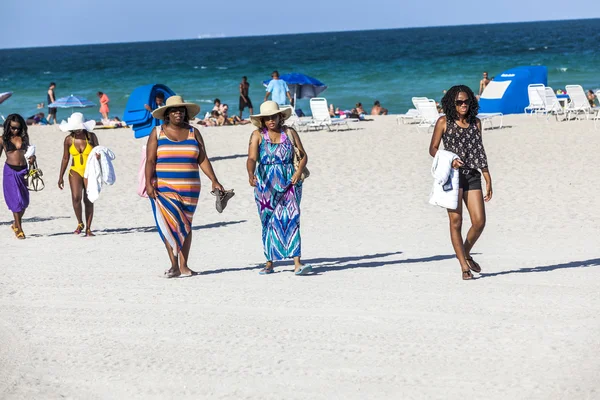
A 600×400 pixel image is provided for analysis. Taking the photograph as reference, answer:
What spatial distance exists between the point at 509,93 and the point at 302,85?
15.8ft

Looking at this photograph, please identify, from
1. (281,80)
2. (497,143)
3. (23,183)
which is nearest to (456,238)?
(23,183)

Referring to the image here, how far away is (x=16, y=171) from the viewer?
9922mm

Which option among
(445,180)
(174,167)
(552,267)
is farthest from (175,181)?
(552,267)

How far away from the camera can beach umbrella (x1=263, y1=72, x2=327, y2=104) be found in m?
22.6

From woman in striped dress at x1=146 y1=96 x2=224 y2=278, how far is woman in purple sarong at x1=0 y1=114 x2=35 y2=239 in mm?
3119

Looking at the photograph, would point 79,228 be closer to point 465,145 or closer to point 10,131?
point 10,131

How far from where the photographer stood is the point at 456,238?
22.6ft

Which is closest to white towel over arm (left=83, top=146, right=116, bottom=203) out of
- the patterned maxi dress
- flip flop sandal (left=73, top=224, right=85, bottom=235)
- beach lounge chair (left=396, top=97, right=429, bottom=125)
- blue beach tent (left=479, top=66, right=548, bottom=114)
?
flip flop sandal (left=73, top=224, right=85, bottom=235)

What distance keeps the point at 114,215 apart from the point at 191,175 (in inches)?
176

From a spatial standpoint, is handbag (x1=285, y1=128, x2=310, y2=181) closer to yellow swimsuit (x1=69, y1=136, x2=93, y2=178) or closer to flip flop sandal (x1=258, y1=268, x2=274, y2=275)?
flip flop sandal (x1=258, y1=268, x2=274, y2=275)

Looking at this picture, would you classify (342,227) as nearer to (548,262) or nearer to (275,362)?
(548,262)

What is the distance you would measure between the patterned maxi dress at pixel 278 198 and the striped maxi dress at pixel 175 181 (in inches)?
18.6

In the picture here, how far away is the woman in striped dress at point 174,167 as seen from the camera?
23.1 ft

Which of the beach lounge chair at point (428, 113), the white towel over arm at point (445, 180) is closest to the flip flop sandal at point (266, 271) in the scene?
the white towel over arm at point (445, 180)
